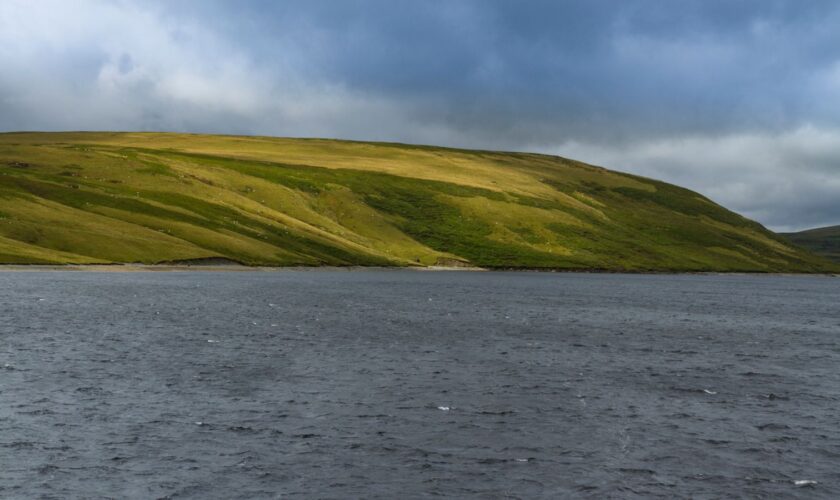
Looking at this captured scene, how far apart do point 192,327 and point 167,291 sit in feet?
167

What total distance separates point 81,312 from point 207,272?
350 ft

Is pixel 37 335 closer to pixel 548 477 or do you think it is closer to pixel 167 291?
pixel 548 477

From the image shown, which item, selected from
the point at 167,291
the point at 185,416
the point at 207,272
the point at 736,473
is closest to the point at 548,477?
the point at 736,473

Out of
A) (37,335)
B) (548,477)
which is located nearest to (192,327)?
(37,335)

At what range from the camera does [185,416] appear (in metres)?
40.4

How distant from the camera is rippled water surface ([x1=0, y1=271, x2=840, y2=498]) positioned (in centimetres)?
3144

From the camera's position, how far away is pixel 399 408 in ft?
144

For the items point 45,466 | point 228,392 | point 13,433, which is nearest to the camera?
point 45,466

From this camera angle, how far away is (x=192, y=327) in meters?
79.1

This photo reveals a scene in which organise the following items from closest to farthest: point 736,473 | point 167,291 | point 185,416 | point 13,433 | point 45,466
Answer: point 45,466 → point 736,473 → point 13,433 → point 185,416 → point 167,291

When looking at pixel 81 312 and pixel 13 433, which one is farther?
pixel 81 312

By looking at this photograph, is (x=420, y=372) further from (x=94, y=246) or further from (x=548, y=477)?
(x=94, y=246)

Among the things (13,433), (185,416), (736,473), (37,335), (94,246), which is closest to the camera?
(736,473)

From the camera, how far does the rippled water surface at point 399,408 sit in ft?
103
